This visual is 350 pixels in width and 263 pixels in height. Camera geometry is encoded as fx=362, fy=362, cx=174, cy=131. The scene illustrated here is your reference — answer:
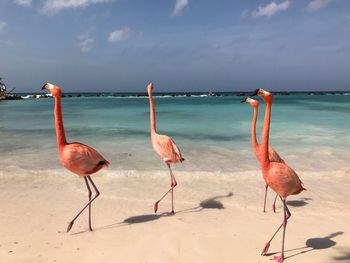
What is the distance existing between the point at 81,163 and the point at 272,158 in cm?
287

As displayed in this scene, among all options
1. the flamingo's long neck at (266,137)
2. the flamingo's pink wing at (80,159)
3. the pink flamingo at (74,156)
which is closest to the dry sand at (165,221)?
the pink flamingo at (74,156)

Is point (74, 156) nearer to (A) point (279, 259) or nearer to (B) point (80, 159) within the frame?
(B) point (80, 159)

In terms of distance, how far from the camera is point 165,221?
514cm

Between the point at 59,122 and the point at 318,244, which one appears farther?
the point at 59,122

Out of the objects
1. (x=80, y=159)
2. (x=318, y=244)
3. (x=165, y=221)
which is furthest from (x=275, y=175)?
(x=80, y=159)

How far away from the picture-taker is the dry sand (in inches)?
160

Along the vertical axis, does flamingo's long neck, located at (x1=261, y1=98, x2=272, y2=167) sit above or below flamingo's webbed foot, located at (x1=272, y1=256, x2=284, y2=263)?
above

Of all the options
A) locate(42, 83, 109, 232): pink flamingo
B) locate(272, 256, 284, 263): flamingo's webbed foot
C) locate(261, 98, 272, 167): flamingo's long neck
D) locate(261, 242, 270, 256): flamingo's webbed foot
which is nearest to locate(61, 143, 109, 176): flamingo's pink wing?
locate(42, 83, 109, 232): pink flamingo

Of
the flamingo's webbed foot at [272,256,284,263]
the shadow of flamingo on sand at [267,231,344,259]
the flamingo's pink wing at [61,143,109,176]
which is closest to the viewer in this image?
the flamingo's webbed foot at [272,256,284,263]

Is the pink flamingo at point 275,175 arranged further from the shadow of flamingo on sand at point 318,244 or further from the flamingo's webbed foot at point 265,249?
the shadow of flamingo on sand at point 318,244

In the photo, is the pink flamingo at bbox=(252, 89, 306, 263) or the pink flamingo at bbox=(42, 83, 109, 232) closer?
the pink flamingo at bbox=(252, 89, 306, 263)

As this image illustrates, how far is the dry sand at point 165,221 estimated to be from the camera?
13.4 ft

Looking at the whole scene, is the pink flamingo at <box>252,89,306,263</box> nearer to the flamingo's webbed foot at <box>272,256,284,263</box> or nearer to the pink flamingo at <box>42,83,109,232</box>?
the flamingo's webbed foot at <box>272,256,284,263</box>

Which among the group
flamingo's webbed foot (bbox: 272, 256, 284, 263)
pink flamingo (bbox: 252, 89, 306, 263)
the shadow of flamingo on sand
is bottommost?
the shadow of flamingo on sand
